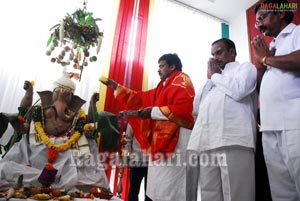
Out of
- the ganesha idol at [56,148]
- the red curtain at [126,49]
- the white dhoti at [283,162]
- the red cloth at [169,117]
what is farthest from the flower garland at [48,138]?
the white dhoti at [283,162]

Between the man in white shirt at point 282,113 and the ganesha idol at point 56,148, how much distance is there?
1.09m

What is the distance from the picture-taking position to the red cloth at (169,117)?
5.72 feet

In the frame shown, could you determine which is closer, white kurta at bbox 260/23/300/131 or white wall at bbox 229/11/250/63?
white kurta at bbox 260/23/300/131

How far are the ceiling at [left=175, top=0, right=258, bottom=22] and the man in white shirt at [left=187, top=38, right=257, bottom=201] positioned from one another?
2829mm

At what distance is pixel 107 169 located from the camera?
7.89ft

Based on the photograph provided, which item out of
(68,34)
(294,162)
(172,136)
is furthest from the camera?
(68,34)

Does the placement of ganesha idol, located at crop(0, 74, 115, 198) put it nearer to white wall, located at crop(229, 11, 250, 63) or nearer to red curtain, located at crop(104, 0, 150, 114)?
red curtain, located at crop(104, 0, 150, 114)

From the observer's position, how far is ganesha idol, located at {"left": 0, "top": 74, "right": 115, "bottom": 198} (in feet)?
4.94

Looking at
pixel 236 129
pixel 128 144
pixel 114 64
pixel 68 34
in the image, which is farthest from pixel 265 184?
pixel 114 64

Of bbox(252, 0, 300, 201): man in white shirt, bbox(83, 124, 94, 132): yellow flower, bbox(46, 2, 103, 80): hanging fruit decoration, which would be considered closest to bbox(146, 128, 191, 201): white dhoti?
bbox(83, 124, 94, 132): yellow flower

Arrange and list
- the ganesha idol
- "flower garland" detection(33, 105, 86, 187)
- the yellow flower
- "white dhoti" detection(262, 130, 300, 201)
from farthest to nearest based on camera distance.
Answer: the yellow flower, "flower garland" detection(33, 105, 86, 187), the ganesha idol, "white dhoti" detection(262, 130, 300, 201)

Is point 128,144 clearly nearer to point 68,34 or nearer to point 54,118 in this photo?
point 54,118

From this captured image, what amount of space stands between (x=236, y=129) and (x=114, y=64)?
1.96m

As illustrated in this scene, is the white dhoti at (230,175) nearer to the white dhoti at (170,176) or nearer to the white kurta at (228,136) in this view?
the white kurta at (228,136)
